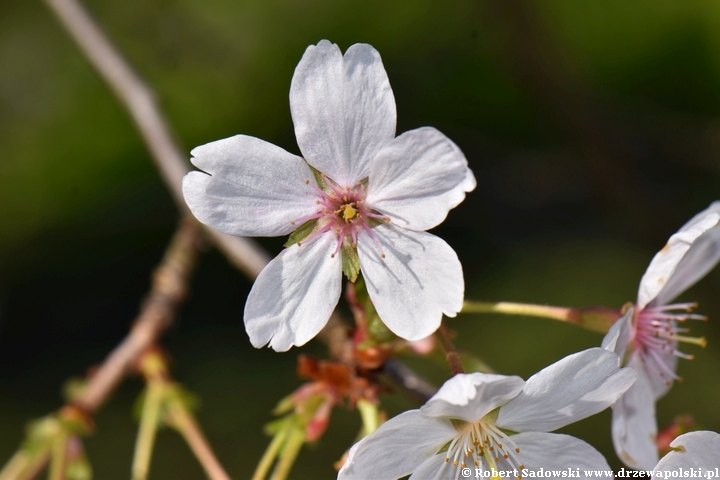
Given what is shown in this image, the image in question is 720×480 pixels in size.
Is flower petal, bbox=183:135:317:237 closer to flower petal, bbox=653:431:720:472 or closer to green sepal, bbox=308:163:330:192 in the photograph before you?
green sepal, bbox=308:163:330:192

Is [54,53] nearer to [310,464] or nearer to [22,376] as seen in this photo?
[22,376]

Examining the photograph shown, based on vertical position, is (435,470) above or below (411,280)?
below

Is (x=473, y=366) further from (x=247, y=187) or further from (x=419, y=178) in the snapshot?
(x=247, y=187)

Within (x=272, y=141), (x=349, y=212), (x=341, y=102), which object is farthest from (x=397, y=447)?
(x=272, y=141)

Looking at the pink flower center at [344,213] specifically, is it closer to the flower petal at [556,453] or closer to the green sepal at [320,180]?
the green sepal at [320,180]

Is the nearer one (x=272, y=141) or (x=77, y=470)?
(x=77, y=470)

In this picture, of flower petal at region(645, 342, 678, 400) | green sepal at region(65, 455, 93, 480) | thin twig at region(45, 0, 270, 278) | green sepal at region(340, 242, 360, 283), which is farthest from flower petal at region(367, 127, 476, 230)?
green sepal at region(65, 455, 93, 480)

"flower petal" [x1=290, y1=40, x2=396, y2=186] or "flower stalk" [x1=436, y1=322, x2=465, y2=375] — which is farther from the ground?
"flower petal" [x1=290, y1=40, x2=396, y2=186]
